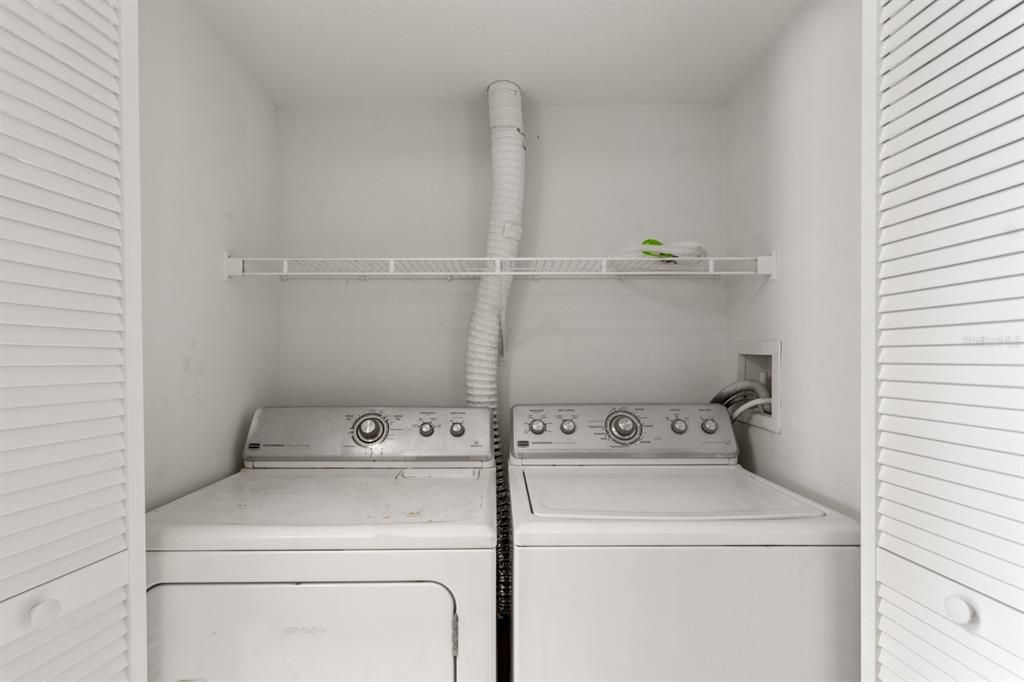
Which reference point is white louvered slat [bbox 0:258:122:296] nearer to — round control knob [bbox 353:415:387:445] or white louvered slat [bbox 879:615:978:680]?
round control knob [bbox 353:415:387:445]

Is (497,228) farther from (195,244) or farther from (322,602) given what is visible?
(322,602)

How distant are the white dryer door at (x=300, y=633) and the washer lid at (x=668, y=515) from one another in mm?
275

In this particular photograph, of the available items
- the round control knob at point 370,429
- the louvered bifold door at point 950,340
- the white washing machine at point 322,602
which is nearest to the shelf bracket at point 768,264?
the louvered bifold door at point 950,340

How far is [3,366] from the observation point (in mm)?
772

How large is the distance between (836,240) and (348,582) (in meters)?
1.34

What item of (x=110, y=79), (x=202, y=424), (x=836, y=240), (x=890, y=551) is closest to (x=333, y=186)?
(x=202, y=424)

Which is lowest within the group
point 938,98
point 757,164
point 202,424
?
point 202,424

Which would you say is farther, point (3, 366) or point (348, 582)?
point (348, 582)

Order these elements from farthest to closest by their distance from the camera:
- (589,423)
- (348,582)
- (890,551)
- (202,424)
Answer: (589,423) < (202,424) < (348,582) < (890,551)

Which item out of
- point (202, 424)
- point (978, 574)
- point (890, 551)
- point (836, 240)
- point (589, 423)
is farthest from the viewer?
point (589, 423)

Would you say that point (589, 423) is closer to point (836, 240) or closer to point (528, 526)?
point (528, 526)

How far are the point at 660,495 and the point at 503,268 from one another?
930mm

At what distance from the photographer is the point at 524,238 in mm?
2088

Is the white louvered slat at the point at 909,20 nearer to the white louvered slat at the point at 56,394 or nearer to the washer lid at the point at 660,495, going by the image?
the washer lid at the point at 660,495
